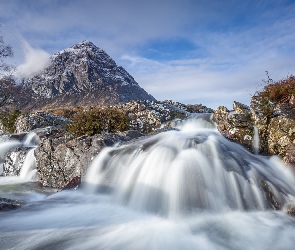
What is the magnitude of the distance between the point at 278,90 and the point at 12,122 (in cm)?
2359

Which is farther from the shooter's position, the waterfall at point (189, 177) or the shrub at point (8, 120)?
the shrub at point (8, 120)

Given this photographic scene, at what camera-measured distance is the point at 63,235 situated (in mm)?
5340

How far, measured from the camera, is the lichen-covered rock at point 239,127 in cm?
1008

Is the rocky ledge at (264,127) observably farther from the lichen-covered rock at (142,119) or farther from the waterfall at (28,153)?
the waterfall at (28,153)

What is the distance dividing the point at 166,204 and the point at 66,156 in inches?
211

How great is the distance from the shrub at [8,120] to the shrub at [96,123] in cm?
1283

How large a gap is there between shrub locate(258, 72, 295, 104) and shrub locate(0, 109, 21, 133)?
22211mm

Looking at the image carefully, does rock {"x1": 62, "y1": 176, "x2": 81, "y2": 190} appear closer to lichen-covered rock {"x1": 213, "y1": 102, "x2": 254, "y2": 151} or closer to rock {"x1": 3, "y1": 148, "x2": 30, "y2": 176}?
rock {"x1": 3, "y1": 148, "x2": 30, "y2": 176}

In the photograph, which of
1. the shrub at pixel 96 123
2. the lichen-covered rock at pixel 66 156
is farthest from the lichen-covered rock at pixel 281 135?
the shrub at pixel 96 123

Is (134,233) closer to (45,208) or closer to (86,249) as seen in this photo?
(86,249)

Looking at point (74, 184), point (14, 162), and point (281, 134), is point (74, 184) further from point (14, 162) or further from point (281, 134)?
point (281, 134)

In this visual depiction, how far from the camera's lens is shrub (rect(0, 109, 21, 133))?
2476 cm

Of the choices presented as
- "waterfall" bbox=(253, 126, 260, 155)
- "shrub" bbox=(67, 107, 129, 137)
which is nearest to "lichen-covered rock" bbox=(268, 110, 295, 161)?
"waterfall" bbox=(253, 126, 260, 155)

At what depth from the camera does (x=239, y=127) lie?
1042 cm
